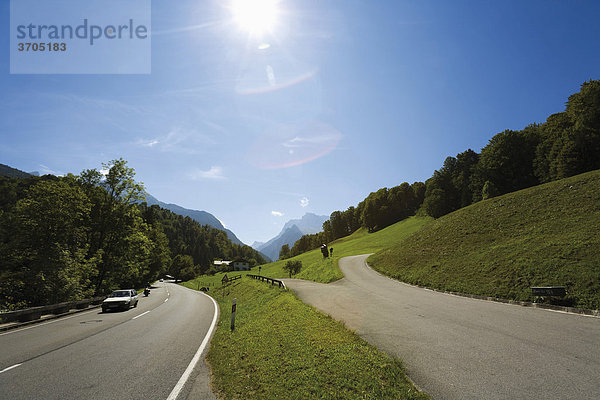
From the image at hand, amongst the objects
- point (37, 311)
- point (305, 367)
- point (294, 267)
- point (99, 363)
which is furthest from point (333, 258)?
point (99, 363)

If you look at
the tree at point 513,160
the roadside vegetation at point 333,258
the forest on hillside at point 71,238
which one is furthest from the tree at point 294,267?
the tree at point 513,160

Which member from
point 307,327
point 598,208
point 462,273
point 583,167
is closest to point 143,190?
point 307,327

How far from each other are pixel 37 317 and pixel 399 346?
19.5 m

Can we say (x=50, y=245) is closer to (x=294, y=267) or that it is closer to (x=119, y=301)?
(x=119, y=301)

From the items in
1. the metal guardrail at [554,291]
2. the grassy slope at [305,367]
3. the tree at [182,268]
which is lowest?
the tree at [182,268]

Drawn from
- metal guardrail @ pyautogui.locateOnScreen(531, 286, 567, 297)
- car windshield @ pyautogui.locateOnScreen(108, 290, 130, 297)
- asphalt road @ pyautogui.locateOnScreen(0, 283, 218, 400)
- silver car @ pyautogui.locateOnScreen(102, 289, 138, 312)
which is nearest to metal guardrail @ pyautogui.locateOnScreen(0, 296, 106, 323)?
car windshield @ pyautogui.locateOnScreen(108, 290, 130, 297)

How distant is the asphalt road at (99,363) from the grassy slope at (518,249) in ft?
53.6

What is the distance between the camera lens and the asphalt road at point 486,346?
4789 mm

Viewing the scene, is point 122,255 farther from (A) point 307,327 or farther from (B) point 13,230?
(A) point 307,327

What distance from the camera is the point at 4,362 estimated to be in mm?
6586

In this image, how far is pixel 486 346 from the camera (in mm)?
6977

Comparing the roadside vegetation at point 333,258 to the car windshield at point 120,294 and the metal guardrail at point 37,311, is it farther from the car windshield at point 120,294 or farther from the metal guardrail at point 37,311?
the metal guardrail at point 37,311

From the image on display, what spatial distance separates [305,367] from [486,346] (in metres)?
5.52

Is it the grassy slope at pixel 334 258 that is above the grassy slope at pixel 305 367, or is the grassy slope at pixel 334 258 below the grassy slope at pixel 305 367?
below
